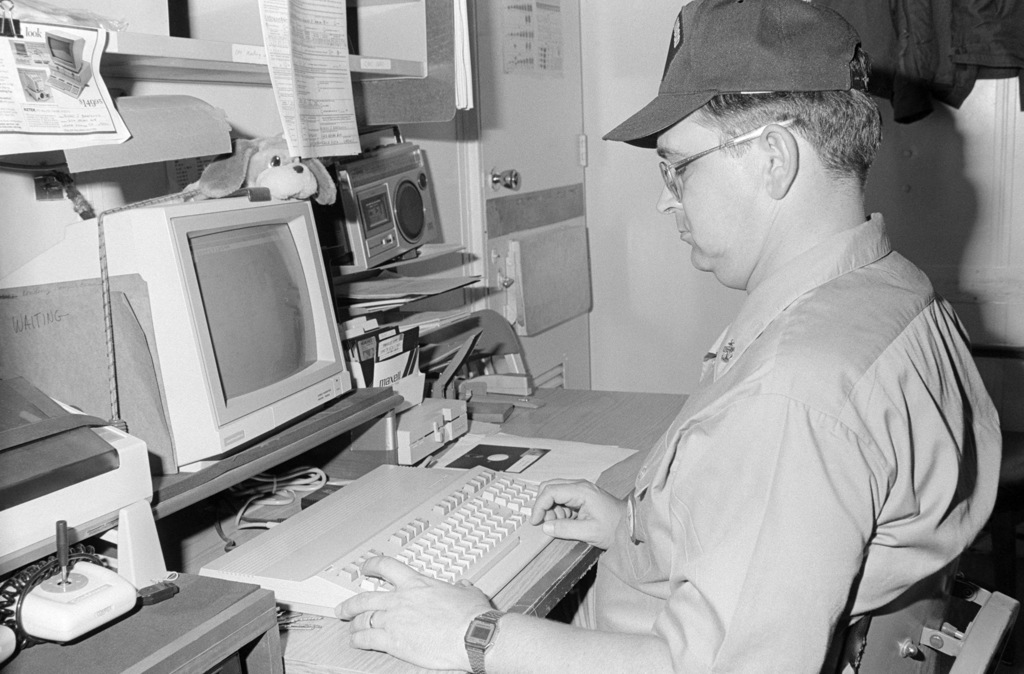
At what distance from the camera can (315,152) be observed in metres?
1.58

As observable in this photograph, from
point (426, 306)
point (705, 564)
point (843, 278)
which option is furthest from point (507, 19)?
point (705, 564)

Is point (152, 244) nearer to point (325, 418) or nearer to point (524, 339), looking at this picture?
point (325, 418)

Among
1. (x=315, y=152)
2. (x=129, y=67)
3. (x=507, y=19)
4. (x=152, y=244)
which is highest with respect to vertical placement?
(x=507, y=19)

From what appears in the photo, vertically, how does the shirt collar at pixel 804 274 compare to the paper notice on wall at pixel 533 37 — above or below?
below

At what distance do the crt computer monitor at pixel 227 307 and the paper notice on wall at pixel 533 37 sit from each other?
141cm

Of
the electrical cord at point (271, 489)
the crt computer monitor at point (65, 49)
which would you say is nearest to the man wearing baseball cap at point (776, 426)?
the electrical cord at point (271, 489)

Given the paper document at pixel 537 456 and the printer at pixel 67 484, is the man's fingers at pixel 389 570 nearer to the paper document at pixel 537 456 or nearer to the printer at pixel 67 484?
the printer at pixel 67 484

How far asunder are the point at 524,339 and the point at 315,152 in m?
1.40

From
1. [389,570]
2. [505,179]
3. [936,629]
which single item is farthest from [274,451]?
[505,179]

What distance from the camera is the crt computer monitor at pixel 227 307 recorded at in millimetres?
1259

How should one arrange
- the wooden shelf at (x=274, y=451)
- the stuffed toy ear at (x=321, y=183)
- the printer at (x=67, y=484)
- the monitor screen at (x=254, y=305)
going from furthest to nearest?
1. the stuffed toy ear at (x=321, y=183)
2. the monitor screen at (x=254, y=305)
3. the wooden shelf at (x=274, y=451)
4. the printer at (x=67, y=484)

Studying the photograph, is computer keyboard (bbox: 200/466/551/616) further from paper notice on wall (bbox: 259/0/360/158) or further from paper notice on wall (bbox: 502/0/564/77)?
paper notice on wall (bbox: 502/0/564/77)

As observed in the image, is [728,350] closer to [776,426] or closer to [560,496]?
[776,426]

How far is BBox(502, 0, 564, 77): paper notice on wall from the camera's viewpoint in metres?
2.77
